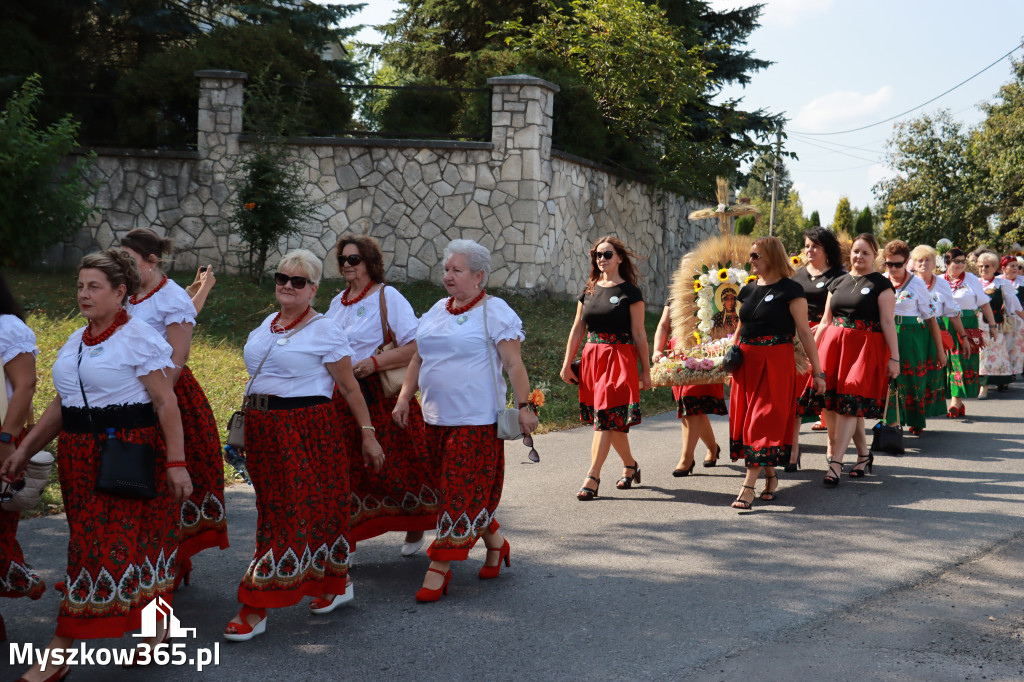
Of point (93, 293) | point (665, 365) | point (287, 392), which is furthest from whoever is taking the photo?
point (665, 365)

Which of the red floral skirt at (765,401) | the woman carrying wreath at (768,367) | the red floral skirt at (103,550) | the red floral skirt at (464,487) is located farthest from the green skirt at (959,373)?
the red floral skirt at (103,550)

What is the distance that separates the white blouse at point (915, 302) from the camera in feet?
31.8

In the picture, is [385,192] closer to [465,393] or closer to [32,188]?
[32,188]

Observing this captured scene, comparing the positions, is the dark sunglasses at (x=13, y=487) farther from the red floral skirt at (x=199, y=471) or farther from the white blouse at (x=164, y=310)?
the white blouse at (x=164, y=310)

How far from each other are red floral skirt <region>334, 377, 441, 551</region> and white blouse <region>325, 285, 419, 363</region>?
0.21 metres

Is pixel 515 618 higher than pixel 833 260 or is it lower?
lower

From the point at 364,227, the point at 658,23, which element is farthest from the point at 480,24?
the point at 364,227

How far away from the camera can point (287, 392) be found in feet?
14.7

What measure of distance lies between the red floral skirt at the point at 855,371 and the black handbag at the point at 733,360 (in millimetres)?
1443

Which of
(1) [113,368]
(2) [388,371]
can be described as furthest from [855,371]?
(1) [113,368]

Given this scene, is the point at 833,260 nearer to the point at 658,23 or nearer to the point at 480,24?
the point at 658,23

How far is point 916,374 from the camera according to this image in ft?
31.7

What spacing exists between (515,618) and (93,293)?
96.9 inches

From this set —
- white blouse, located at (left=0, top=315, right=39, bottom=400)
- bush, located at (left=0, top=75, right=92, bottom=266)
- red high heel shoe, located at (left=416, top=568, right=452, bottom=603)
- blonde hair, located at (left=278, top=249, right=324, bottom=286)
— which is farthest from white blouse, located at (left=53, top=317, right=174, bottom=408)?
bush, located at (left=0, top=75, right=92, bottom=266)
